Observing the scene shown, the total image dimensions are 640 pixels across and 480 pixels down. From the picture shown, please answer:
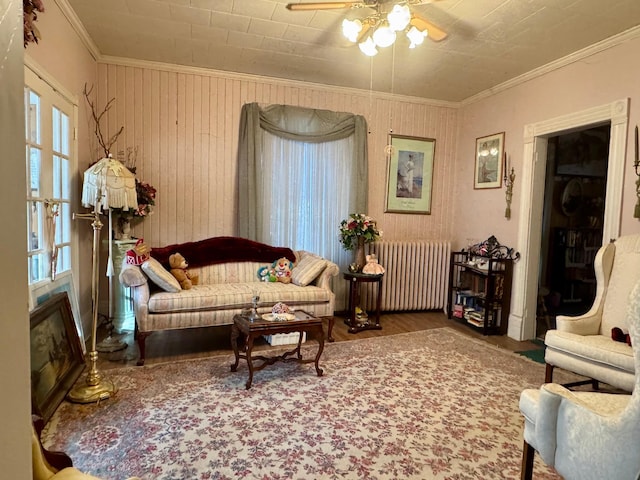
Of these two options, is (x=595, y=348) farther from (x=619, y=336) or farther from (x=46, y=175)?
(x=46, y=175)

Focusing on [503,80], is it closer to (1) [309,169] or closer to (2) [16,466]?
(1) [309,169]

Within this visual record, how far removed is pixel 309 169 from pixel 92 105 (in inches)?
91.2

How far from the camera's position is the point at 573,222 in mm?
5453

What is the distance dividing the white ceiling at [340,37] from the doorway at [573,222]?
1869mm

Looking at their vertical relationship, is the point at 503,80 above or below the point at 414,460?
above

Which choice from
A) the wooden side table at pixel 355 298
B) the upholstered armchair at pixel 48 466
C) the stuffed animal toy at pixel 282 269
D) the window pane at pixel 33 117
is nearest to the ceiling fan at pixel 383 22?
the window pane at pixel 33 117

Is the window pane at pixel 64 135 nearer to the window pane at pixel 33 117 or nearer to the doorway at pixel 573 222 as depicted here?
the window pane at pixel 33 117

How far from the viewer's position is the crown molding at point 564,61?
3.07 metres

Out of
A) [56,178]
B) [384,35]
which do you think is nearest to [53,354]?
[56,178]

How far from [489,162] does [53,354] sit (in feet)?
15.1

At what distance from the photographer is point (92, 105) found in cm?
376

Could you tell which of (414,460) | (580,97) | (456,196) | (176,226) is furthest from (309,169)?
(414,460)

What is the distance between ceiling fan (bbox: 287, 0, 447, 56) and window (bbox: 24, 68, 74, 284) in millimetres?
1801

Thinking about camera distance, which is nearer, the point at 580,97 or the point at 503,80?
the point at 580,97
